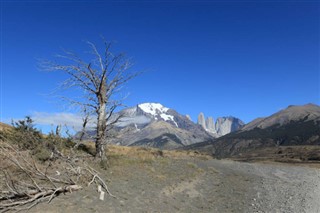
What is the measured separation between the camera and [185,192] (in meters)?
23.6

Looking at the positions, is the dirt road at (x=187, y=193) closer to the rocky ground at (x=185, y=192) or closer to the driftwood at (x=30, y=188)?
the rocky ground at (x=185, y=192)

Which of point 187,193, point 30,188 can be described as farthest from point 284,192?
point 30,188

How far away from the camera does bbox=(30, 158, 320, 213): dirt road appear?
1833 cm

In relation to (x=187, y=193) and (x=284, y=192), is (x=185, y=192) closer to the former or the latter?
(x=187, y=193)

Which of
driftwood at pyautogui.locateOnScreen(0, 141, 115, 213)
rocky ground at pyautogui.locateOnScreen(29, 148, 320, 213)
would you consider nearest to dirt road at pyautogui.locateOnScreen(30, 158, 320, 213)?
rocky ground at pyautogui.locateOnScreen(29, 148, 320, 213)

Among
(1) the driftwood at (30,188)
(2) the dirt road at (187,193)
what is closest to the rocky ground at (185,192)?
(2) the dirt road at (187,193)

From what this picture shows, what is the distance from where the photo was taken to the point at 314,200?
24.5 m

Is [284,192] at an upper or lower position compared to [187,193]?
lower

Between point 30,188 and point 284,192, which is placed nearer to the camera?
point 30,188

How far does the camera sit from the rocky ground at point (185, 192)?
18328mm

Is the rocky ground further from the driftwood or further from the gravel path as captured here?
the driftwood

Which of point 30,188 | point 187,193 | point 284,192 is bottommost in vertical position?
point 284,192

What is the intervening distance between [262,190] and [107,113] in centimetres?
1310

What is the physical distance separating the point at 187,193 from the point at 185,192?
15cm
